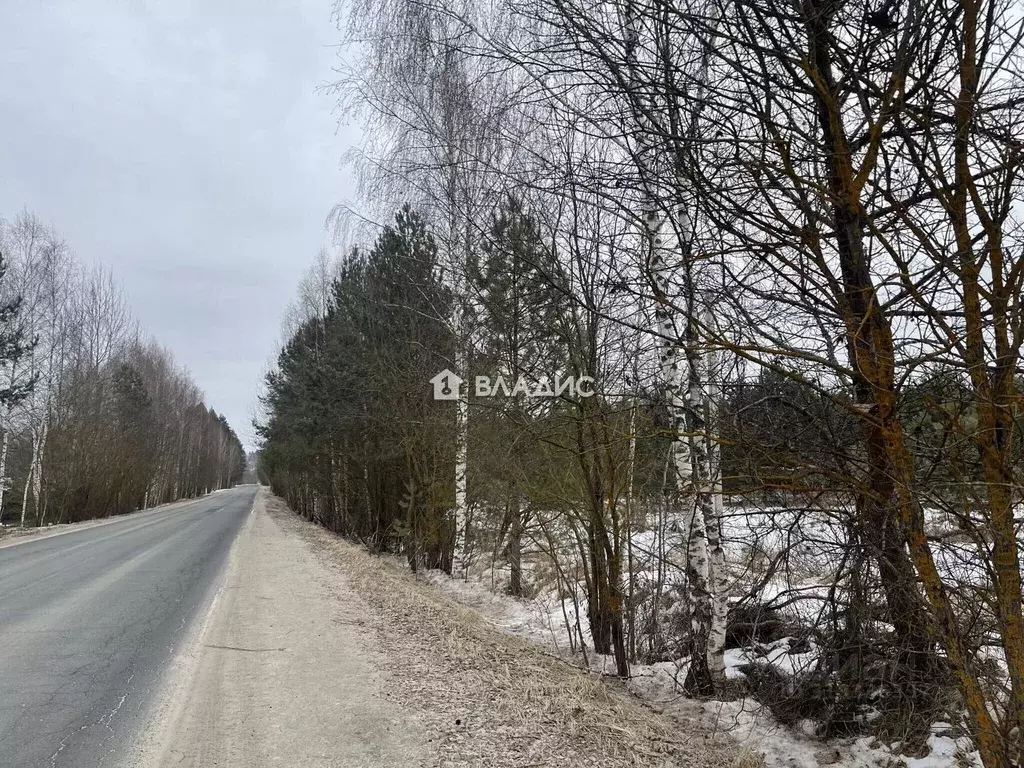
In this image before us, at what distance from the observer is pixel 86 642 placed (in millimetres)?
6270

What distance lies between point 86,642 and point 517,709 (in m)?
4.60

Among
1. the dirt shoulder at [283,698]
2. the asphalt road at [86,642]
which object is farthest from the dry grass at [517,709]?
the asphalt road at [86,642]

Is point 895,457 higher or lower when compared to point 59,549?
higher

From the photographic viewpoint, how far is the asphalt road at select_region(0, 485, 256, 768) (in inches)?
158

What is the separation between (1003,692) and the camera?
2.55 m

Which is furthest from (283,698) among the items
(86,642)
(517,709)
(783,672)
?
(783,672)

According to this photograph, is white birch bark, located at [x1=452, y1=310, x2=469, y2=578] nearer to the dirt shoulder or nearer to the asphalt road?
the dirt shoulder

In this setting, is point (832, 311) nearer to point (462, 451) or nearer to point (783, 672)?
point (783, 672)

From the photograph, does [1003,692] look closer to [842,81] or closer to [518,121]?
[842,81]

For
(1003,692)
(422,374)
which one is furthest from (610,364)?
(422,374)

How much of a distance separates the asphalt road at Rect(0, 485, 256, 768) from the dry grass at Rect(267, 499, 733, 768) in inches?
76.6

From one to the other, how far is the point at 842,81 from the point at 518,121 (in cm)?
303

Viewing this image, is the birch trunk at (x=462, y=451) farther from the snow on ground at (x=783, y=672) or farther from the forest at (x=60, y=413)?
the forest at (x=60, y=413)

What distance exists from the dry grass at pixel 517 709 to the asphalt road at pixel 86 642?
1.95 meters
